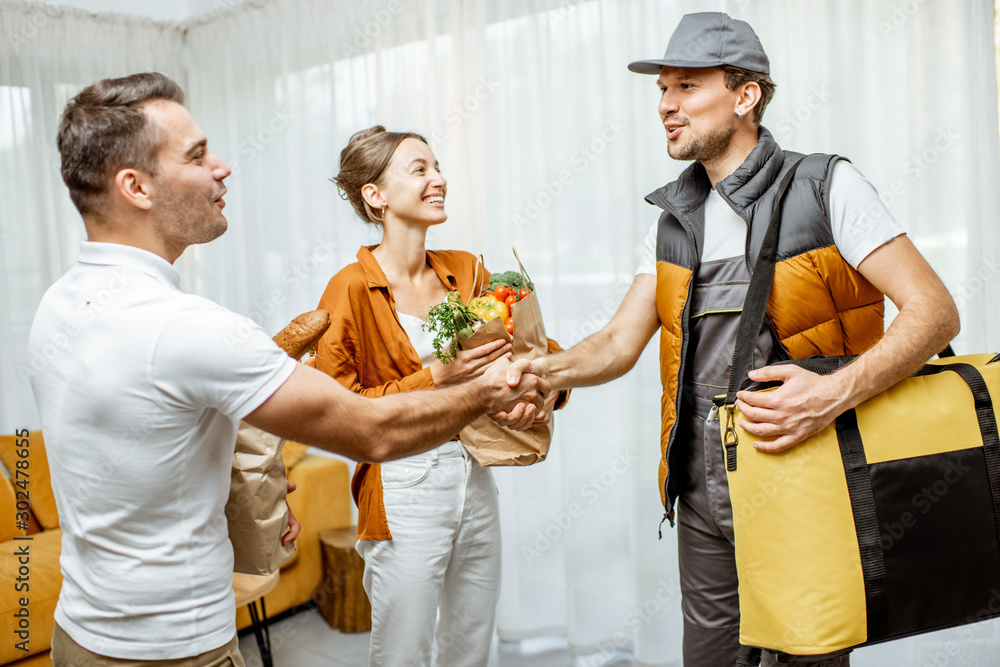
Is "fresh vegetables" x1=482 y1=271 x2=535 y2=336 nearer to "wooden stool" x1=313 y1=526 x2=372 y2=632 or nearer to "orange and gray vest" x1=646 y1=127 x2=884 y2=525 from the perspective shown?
"orange and gray vest" x1=646 y1=127 x2=884 y2=525

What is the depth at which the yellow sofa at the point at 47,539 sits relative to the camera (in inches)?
108

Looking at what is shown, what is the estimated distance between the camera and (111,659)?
1.26m

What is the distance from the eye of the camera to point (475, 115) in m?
3.32

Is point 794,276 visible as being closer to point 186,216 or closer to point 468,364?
point 468,364

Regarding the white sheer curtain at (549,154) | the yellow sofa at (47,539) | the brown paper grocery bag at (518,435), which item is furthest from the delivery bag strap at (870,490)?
the yellow sofa at (47,539)

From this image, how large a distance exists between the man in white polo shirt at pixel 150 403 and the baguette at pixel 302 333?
0.27 m

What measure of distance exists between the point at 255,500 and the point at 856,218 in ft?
4.37

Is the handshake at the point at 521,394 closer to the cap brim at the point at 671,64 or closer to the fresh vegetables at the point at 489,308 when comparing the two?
the fresh vegetables at the point at 489,308

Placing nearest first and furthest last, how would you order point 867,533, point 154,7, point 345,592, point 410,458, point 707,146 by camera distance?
1. point 867,533
2. point 707,146
3. point 410,458
4. point 345,592
5. point 154,7

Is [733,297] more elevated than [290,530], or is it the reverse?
[733,297]

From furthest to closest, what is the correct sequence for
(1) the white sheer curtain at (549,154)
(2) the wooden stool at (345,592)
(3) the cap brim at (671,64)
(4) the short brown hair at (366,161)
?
1. (2) the wooden stool at (345,592)
2. (1) the white sheer curtain at (549,154)
3. (4) the short brown hair at (366,161)
4. (3) the cap brim at (671,64)

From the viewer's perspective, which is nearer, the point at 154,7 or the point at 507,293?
the point at 507,293

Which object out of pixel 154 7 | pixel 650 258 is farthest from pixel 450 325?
pixel 154 7

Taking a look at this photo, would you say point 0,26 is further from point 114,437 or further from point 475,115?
point 114,437
